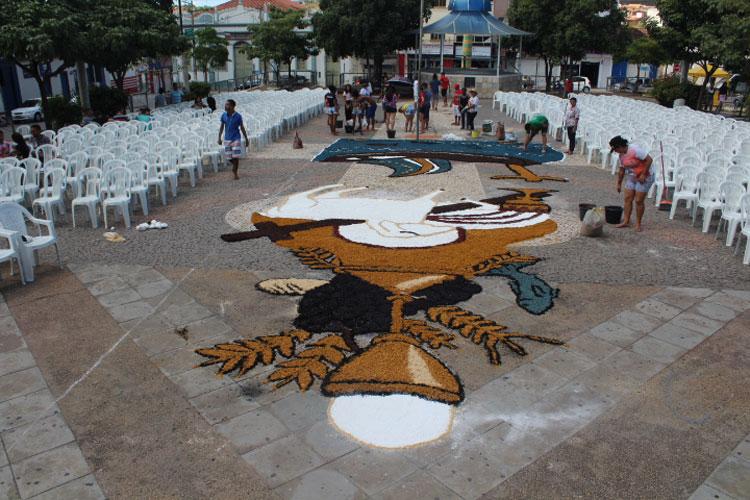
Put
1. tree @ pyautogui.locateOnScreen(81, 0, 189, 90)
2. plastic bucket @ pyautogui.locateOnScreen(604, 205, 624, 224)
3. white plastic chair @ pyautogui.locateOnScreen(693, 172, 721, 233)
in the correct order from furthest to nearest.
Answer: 1. tree @ pyautogui.locateOnScreen(81, 0, 189, 90)
2. plastic bucket @ pyautogui.locateOnScreen(604, 205, 624, 224)
3. white plastic chair @ pyautogui.locateOnScreen(693, 172, 721, 233)

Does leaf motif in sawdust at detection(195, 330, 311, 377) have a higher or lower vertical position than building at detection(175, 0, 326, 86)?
lower

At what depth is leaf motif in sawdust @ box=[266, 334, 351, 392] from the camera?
5895 mm

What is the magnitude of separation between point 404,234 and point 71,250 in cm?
533

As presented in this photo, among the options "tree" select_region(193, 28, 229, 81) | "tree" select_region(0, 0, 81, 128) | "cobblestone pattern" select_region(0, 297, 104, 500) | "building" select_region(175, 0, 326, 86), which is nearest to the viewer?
"cobblestone pattern" select_region(0, 297, 104, 500)

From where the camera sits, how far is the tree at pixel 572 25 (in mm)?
40438

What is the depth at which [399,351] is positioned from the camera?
20.9 ft

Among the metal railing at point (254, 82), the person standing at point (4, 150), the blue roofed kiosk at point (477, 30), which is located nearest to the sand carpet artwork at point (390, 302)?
the person standing at point (4, 150)

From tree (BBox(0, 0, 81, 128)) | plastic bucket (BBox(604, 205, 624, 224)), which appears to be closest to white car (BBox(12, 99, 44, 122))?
tree (BBox(0, 0, 81, 128))

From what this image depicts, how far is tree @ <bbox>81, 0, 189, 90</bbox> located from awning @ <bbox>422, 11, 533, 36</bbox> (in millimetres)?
18370

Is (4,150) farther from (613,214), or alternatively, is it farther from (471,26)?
(471,26)

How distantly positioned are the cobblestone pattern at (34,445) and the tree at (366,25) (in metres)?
37.5

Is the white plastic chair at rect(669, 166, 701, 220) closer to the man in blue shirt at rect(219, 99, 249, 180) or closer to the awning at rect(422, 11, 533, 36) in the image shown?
the man in blue shirt at rect(219, 99, 249, 180)

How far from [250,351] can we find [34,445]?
6.95 feet

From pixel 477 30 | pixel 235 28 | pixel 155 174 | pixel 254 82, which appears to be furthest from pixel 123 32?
pixel 235 28
